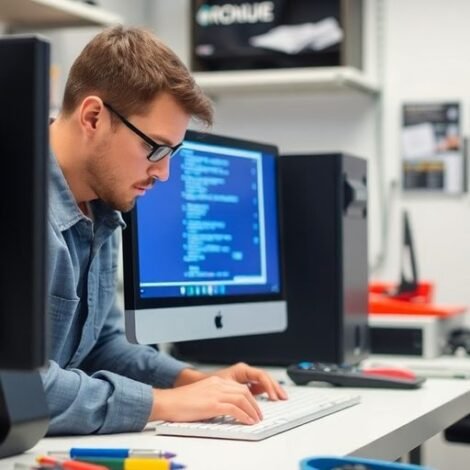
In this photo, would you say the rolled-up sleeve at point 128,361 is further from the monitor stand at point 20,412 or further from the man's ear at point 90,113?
the monitor stand at point 20,412

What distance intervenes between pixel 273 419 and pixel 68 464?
0.42 meters

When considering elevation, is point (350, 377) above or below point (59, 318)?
below

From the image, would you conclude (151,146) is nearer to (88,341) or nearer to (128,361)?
(88,341)

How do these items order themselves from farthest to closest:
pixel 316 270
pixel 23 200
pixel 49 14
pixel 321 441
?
pixel 49 14
pixel 316 270
pixel 321 441
pixel 23 200

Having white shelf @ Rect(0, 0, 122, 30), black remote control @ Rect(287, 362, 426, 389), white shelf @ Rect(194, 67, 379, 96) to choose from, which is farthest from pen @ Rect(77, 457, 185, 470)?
white shelf @ Rect(194, 67, 379, 96)

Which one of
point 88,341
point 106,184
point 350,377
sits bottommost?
point 350,377

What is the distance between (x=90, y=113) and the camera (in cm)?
144

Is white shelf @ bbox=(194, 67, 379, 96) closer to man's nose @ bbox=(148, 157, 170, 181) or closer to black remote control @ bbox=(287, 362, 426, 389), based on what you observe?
black remote control @ bbox=(287, 362, 426, 389)

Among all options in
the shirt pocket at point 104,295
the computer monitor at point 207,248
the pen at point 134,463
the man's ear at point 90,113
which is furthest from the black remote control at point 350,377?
the pen at point 134,463

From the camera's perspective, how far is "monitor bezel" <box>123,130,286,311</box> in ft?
5.15

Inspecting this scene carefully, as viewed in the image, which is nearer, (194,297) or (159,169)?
(159,169)

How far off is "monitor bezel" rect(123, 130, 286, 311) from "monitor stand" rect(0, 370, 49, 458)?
369 mm

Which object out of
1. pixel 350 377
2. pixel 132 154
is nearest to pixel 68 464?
pixel 132 154

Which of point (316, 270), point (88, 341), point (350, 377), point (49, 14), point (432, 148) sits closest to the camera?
point (88, 341)
